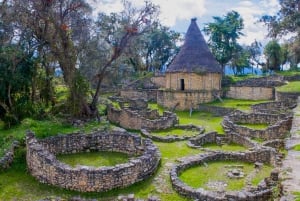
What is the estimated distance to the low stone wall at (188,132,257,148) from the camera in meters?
16.6

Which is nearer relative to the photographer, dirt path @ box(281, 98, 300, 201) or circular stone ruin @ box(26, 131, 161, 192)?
dirt path @ box(281, 98, 300, 201)

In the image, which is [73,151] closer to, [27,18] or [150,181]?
[150,181]

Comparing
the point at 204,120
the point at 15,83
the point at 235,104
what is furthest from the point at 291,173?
the point at 235,104

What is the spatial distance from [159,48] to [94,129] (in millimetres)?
43484

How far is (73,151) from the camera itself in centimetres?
1405

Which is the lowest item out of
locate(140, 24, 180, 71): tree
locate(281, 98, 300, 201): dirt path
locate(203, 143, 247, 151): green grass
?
locate(203, 143, 247, 151): green grass

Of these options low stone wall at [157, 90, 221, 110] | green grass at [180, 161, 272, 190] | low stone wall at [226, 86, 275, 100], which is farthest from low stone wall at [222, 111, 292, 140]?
low stone wall at [226, 86, 275, 100]

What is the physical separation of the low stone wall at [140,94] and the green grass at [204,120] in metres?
8.27

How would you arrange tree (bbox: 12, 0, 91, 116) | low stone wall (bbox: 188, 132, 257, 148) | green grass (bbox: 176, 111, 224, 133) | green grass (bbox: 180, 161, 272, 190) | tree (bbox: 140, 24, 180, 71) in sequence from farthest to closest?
tree (bbox: 140, 24, 180, 71)
green grass (bbox: 176, 111, 224, 133)
tree (bbox: 12, 0, 91, 116)
low stone wall (bbox: 188, 132, 257, 148)
green grass (bbox: 180, 161, 272, 190)

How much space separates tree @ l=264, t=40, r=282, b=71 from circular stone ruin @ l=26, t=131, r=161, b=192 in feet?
127

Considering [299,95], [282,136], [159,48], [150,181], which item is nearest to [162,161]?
[150,181]

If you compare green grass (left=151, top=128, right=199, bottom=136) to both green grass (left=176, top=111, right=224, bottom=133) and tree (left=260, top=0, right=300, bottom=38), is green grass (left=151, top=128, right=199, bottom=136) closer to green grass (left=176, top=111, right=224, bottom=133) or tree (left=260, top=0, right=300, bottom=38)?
green grass (left=176, top=111, right=224, bottom=133)

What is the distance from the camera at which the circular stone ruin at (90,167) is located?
10.6 metres

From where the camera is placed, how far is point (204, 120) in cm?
2472
